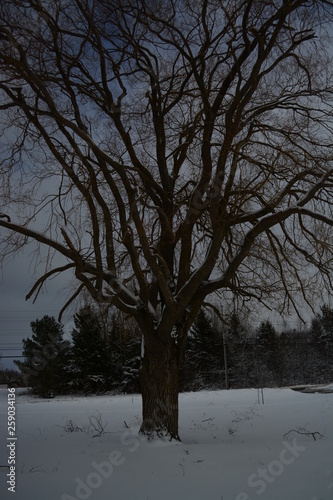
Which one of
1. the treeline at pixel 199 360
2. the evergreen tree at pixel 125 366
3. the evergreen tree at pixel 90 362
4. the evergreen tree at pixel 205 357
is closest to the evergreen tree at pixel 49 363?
the treeline at pixel 199 360

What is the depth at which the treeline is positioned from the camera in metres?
31.3

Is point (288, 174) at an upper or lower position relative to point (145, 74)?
lower

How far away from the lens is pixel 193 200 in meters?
6.71

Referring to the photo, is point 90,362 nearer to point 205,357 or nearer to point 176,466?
point 205,357

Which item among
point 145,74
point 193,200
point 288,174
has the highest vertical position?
point 145,74

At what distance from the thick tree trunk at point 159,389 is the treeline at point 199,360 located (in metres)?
18.5

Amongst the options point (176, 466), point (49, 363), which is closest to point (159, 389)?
point (176, 466)

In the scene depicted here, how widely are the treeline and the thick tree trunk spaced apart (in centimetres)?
1854

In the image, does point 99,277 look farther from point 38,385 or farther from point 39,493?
point 38,385

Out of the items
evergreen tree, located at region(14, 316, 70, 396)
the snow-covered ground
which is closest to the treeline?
evergreen tree, located at region(14, 316, 70, 396)

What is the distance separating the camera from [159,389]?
6.48 metres

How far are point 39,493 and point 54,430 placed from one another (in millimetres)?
4841

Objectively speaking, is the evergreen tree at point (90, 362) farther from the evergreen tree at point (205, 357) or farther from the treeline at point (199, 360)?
the evergreen tree at point (205, 357)

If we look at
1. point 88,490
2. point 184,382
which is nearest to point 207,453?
point 88,490
